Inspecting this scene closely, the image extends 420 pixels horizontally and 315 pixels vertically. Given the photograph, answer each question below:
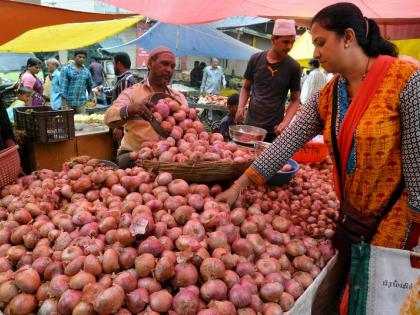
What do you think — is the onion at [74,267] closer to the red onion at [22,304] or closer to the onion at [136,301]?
the red onion at [22,304]

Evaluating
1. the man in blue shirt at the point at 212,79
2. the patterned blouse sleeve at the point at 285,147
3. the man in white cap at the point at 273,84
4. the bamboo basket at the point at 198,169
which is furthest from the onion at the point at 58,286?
the man in blue shirt at the point at 212,79

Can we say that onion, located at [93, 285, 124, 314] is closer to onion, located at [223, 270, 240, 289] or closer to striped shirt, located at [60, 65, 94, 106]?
onion, located at [223, 270, 240, 289]

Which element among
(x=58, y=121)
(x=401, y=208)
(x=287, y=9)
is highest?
(x=287, y=9)

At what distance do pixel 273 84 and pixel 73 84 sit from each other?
16.9ft

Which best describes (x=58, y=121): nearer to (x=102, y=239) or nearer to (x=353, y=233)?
(x=102, y=239)

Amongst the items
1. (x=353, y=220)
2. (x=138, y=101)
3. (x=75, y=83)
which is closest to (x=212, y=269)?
(x=353, y=220)

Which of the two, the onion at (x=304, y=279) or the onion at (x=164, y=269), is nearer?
→ the onion at (x=164, y=269)

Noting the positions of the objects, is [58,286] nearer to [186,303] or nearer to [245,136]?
[186,303]

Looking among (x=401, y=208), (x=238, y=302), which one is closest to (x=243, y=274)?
(x=238, y=302)

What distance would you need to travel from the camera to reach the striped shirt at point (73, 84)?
7512 millimetres

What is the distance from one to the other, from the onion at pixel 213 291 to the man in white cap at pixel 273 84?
2728 millimetres

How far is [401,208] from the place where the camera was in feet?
5.74

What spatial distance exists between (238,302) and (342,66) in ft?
4.06

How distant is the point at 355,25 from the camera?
5.52ft
